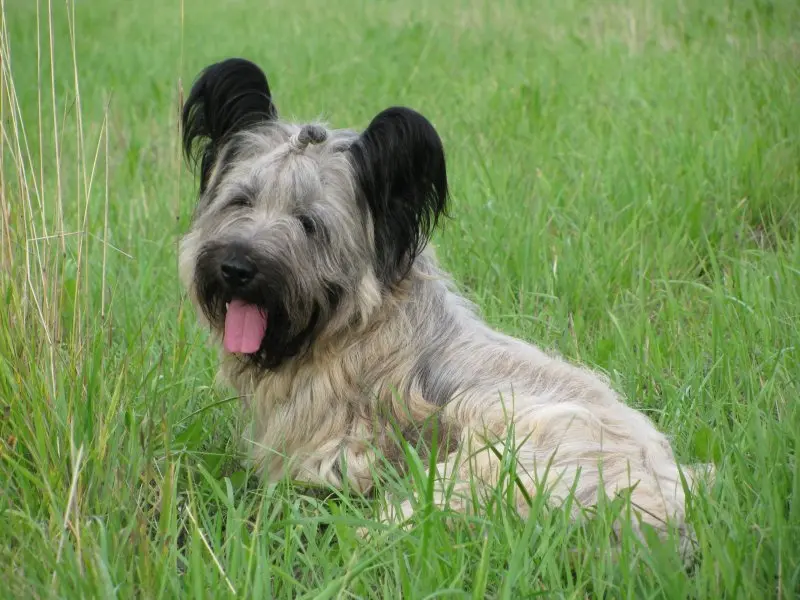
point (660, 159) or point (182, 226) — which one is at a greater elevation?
point (660, 159)

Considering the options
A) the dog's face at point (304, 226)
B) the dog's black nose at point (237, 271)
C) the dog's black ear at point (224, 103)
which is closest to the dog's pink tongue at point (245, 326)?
the dog's face at point (304, 226)

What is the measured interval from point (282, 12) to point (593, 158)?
751 centimetres

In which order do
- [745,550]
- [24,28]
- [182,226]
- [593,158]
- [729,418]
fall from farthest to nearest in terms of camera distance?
[24,28] < [593,158] < [182,226] < [729,418] < [745,550]

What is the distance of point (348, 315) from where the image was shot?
3766mm

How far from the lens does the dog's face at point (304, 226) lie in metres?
3.57

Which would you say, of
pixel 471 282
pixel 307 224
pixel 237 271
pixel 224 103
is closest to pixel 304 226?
pixel 307 224

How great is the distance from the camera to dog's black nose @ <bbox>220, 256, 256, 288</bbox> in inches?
138

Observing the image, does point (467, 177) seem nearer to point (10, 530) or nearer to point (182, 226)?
point (182, 226)

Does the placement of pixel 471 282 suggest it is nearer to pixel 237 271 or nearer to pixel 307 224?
pixel 307 224

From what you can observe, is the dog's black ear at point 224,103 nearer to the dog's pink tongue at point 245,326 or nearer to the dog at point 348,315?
the dog at point 348,315

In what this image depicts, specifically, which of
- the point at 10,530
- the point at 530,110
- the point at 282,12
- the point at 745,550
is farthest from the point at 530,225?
the point at 282,12

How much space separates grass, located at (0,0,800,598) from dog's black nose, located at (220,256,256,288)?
0.73 feet

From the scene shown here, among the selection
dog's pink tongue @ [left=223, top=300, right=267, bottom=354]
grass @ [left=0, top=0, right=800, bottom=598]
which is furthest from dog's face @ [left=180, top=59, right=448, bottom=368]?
grass @ [left=0, top=0, right=800, bottom=598]

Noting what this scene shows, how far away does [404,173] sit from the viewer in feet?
12.0
